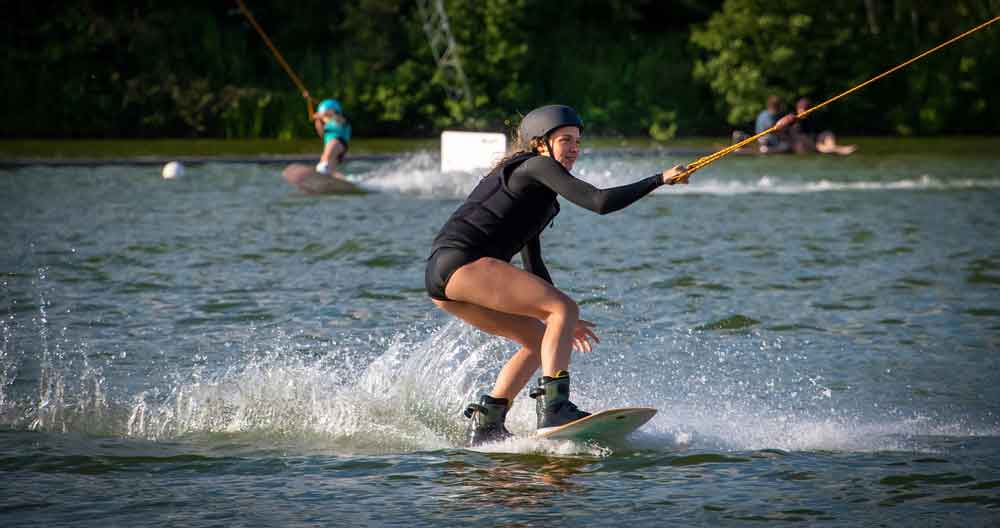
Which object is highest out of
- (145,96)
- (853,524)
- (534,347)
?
(145,96)

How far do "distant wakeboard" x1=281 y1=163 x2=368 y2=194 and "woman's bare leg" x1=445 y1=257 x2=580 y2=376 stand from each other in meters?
16.1

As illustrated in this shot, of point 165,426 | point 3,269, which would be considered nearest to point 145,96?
point 3,269

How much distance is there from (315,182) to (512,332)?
646 inches

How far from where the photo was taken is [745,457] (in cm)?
705

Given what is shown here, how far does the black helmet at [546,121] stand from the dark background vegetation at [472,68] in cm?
3492

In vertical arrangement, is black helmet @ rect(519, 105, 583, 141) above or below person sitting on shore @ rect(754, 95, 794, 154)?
below

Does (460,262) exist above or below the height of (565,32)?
below

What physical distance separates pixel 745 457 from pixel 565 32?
4072 centimetres

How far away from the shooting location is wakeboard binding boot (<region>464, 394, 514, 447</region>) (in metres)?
7.19

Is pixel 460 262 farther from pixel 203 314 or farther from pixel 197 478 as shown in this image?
pixel 203 314

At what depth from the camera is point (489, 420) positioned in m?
7.20

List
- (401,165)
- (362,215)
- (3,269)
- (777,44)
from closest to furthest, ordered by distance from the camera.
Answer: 1. (3,269)
2. (362,215)
3. (401,165)
4. (777,44)

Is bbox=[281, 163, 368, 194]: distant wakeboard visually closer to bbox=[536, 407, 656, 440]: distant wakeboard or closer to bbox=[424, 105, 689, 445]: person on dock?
bbox=[424, 105, 689, 445]: person on dock

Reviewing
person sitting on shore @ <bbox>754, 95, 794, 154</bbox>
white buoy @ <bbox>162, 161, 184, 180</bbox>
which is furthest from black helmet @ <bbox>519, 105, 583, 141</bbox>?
person sitting on shore @ <bbox>754, 95, 794, 154</bbox>
